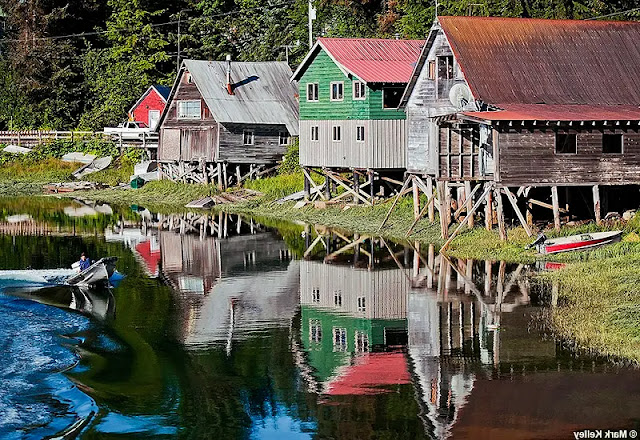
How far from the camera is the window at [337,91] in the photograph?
159 ft

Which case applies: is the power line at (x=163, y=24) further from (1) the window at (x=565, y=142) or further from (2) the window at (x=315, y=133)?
(1) the window at (x=565, y=142)

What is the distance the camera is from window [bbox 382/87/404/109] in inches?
1842

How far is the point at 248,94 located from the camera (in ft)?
200

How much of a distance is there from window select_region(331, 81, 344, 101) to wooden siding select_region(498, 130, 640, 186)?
1374cm

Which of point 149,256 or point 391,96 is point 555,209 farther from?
point 149,256

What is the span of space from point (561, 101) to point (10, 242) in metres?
21.1

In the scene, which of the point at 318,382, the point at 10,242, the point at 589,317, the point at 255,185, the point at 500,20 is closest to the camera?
the point at 318,382

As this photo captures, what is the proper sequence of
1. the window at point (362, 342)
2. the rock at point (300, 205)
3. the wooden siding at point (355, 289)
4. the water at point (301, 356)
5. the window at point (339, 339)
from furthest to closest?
the rock at point (300, 205), the wooden siding at point (355, 289), the window at point (339, 339), the window at point (362, 342), the water at point (301, 356)

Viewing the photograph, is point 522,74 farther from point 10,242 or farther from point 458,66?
point 10,242

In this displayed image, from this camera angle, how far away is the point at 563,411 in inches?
734

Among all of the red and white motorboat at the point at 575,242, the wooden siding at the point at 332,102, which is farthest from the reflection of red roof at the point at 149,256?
the red and white motorboat at the point at 575,242

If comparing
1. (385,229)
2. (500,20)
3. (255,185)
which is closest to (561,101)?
(500,20)

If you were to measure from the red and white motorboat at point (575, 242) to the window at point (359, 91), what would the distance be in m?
15.1

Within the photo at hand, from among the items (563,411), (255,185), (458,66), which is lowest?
(563,411)
